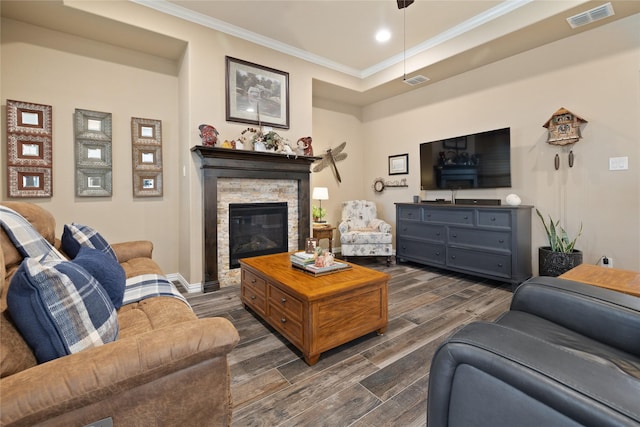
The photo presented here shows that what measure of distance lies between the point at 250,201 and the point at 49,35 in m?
2.66

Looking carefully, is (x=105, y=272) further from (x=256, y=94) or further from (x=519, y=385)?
(x=256, y=94)

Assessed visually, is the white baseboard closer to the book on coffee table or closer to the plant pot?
the book on coffee table

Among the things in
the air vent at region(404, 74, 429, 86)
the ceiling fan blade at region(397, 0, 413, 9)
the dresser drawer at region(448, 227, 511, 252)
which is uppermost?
the ceiling fan blade at region(397, 0, 413, 9)

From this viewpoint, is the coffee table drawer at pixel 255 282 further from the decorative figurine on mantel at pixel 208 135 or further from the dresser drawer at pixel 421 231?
the dresser drawer at pixel 421 231

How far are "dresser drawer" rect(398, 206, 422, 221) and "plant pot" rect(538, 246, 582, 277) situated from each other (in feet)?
4.77

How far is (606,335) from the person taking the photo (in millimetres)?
1145

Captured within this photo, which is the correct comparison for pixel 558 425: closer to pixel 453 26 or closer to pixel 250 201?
pixel 250 201

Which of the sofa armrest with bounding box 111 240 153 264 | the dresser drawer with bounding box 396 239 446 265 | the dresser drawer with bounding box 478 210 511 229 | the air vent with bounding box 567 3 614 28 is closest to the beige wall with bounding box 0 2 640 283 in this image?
the air vent with bounding box 567 3 614 28

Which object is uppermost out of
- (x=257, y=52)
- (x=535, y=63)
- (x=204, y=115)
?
(x=257, y=52)

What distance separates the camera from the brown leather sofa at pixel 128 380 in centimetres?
69

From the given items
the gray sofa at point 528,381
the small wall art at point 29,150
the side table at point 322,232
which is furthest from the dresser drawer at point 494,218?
the small wall art at point 29,150

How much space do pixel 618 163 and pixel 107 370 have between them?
4236 millimetres

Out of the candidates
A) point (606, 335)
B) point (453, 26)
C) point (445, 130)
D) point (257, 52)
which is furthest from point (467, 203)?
point (257, 52)

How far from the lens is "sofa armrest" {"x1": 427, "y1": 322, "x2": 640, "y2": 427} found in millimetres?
574
